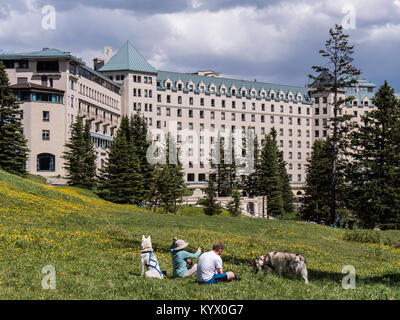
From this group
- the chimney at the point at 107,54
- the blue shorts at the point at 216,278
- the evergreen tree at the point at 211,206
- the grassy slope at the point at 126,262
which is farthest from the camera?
the chimney at the point at 107,54

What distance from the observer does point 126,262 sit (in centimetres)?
1529

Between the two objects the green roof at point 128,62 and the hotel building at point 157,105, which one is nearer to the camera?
the hotel building at point 157,105

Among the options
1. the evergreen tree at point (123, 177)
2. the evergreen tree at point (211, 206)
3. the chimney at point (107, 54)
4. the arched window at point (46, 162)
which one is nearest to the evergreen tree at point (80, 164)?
the evergreen tree at point (123, 177)

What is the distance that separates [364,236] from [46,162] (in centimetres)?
6040

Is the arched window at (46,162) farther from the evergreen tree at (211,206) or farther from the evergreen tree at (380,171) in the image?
the evergreen tree at (380,171)

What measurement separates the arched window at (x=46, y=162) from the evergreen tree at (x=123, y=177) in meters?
21.4

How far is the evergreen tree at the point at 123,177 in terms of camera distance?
5938 centimetres

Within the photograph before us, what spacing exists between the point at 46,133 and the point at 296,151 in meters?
85.5

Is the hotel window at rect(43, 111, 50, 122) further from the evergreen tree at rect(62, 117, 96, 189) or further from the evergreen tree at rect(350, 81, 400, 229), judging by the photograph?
the evergreen tree at rect(350, 81, 400, 229)

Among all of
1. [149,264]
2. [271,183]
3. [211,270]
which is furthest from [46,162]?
[211,270]

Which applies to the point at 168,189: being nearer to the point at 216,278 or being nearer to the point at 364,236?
the point at 364,236

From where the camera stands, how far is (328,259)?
66.1ft
